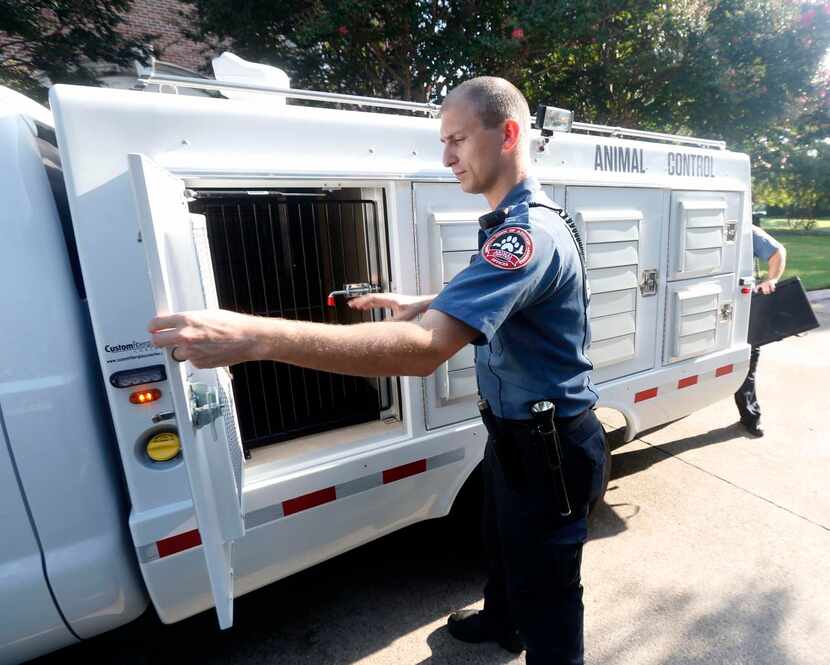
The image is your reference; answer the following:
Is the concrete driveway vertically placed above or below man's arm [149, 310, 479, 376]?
below

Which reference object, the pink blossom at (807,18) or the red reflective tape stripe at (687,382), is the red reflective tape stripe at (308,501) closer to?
the red reflective tape stripe at (687,382)

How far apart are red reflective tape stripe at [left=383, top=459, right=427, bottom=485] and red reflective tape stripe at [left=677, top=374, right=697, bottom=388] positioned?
1.80 m

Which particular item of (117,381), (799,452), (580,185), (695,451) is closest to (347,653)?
(117,381)

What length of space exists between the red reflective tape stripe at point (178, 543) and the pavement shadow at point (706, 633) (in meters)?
1.68

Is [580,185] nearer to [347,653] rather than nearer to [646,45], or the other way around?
[347,653]

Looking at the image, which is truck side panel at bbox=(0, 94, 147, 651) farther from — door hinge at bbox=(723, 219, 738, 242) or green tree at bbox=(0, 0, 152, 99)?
green tree at bbox=(0, 0, 152, 99)

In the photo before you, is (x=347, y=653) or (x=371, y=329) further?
(x=347, y=653)

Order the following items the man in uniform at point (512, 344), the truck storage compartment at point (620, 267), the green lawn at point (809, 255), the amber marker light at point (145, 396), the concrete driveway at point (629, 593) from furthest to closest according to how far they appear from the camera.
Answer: the green lawn at point (809, 255) < the truck storage compartment at point (620, 267) < the concrete driveway at point (629, 593) < the amber marker light at point (145, 396) < the man in uniform at point (512, 344)

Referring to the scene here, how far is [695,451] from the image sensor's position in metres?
3.96

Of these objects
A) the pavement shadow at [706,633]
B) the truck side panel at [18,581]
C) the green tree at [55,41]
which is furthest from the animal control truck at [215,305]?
the green tree at [55,41]

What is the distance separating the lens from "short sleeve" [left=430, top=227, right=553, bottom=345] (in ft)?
3.85

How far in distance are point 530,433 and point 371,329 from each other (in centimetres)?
72

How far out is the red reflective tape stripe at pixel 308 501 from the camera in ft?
6.13

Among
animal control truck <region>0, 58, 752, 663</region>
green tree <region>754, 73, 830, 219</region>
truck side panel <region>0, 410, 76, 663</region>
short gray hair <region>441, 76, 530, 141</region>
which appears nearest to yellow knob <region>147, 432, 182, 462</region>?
animal control truck <region>0, 58, 752, 663</region>
